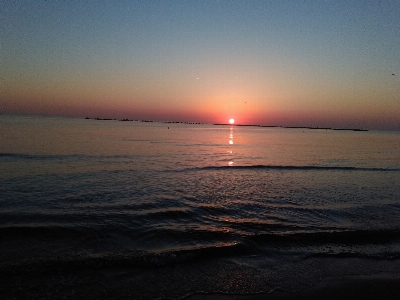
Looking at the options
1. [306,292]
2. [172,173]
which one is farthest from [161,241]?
[172,173]

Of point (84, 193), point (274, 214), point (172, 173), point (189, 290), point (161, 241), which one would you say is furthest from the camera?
point (172, 173)

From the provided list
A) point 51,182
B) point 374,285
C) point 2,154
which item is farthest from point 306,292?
point 2,154

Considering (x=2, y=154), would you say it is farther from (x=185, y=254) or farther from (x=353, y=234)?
(x=353, y=234)

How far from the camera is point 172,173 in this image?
22.0 meters

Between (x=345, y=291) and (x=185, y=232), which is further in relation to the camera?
(x=185, y=232)

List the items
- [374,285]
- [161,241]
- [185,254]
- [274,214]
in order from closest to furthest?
[374,285], [185,254], [161,241], [274,214]

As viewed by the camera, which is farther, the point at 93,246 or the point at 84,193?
the point at 84,193

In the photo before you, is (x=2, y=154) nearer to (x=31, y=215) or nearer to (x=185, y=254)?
(x=31, y=215)

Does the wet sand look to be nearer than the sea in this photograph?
Yes

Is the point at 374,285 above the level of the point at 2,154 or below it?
below

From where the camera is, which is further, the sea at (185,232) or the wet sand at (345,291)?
the sea at (185,232)

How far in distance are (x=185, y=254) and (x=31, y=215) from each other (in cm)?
702

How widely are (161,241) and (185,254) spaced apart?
1385mm

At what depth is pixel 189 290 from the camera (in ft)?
20.8
